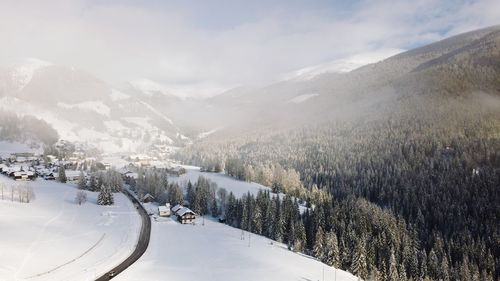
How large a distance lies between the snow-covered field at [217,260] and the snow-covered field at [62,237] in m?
6.76

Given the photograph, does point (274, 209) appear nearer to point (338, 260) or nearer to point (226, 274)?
point (338, 260)

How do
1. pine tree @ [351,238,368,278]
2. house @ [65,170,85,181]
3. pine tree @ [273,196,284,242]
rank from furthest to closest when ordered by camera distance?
house @ [65,170,85,181] → pine tree @ [273,196,284,242] → pine tree @ [351,238,368,278]

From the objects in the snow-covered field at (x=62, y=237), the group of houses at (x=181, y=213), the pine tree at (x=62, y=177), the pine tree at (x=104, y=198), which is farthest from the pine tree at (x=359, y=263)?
the pine tree at (x=62, y=177)

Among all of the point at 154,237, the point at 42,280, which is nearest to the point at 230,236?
the point at 154,237

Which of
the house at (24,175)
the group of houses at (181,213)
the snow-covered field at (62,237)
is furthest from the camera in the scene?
the house at (24,175)

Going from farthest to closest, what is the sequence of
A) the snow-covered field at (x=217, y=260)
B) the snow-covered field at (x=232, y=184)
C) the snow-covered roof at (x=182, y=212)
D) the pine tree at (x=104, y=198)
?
the snow-covered field at (x=232, y=184)
the pine tree at (x=104, y=198)
the snow-covered roof at (x=182, y=212)
the snow-covered field at (x=217, y=260)

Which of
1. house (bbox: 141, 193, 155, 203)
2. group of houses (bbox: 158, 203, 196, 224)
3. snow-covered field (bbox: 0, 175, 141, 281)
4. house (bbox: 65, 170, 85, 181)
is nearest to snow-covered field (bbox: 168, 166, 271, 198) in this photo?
house (bbox: 141, 193, 155, 203)

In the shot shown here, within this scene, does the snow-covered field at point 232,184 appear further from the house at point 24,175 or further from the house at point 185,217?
the house at point 24,175

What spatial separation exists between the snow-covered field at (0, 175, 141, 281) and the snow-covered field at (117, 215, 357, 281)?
22.2ft

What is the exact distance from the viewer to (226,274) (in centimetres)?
7619

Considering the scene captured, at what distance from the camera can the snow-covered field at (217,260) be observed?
75.4m

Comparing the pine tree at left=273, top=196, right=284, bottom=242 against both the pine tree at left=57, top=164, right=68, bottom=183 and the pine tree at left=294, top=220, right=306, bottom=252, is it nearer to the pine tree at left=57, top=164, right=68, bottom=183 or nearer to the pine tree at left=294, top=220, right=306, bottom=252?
the pine tree at left=294, top=220, right=306, bottom=252

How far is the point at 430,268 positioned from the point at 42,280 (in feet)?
328

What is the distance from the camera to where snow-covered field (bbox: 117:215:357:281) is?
75375 millimetres
